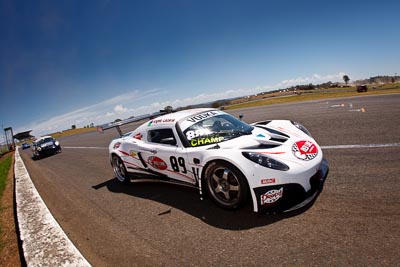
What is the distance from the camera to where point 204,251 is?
282 cm

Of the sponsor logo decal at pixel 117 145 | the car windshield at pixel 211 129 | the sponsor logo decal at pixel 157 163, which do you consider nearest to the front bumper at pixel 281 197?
the car windshield at pixel 211 129

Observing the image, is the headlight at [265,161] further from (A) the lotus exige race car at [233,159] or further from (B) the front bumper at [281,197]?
(B) the front bumper at [281,197]

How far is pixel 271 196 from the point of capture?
126 inches

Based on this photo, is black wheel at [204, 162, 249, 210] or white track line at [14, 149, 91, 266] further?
black wheel at [204, 162, 249, 210]

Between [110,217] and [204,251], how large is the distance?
83.6 inches

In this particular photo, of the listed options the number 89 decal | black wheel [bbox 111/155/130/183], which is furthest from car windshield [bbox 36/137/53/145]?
the number 89 decal

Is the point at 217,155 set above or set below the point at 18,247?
above

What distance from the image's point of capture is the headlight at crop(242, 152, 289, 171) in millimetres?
3223

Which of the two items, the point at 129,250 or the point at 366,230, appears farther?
the point at 129,250

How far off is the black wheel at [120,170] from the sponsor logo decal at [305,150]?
12.8 ft

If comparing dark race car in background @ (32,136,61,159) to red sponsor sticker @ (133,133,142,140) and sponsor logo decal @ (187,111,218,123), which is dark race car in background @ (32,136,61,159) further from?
sponsor logo decal @ (187,111,218,123)

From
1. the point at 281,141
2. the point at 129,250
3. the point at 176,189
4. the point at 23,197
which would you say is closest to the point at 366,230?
the point at 281,141

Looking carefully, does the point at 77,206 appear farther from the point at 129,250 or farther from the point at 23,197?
the point at 129,250

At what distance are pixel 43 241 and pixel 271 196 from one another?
10.9 feet
